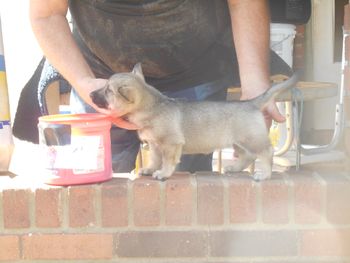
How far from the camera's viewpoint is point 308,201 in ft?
5.47

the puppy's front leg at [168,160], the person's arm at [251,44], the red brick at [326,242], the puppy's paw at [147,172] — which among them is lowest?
the red brick at [326,242]

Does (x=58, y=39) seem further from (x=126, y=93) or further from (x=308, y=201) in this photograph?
(x=308, y=201)

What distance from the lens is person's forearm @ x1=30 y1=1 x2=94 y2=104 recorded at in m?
1.88

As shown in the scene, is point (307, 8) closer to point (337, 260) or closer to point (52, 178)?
point (337, 260)

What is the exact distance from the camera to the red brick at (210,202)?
166 cm

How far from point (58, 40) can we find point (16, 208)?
0.61 meters

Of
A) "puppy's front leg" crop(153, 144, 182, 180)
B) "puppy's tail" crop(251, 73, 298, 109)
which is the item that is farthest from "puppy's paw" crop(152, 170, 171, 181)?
"puppy's tail" crop(251, 73, 298, 109)

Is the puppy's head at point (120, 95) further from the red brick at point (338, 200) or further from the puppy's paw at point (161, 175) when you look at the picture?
the red brick at point (338, 200)

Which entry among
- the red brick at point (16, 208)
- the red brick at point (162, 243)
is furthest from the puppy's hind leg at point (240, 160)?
the red brick at point (16, 208)

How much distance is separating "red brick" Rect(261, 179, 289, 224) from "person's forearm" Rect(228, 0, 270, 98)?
0.35 m

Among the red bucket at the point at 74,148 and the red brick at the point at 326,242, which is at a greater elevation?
the red bucket at the point at 74,148

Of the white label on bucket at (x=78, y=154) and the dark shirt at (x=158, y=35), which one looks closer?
the white label on bucket at (x=78, y=154)

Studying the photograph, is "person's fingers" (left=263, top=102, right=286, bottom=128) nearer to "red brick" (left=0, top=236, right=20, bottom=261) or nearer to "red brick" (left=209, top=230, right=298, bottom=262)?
"red brick" (left=209, top=230, right=298, bottom=262)

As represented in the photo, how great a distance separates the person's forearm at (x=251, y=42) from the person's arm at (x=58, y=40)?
503 millimetres
